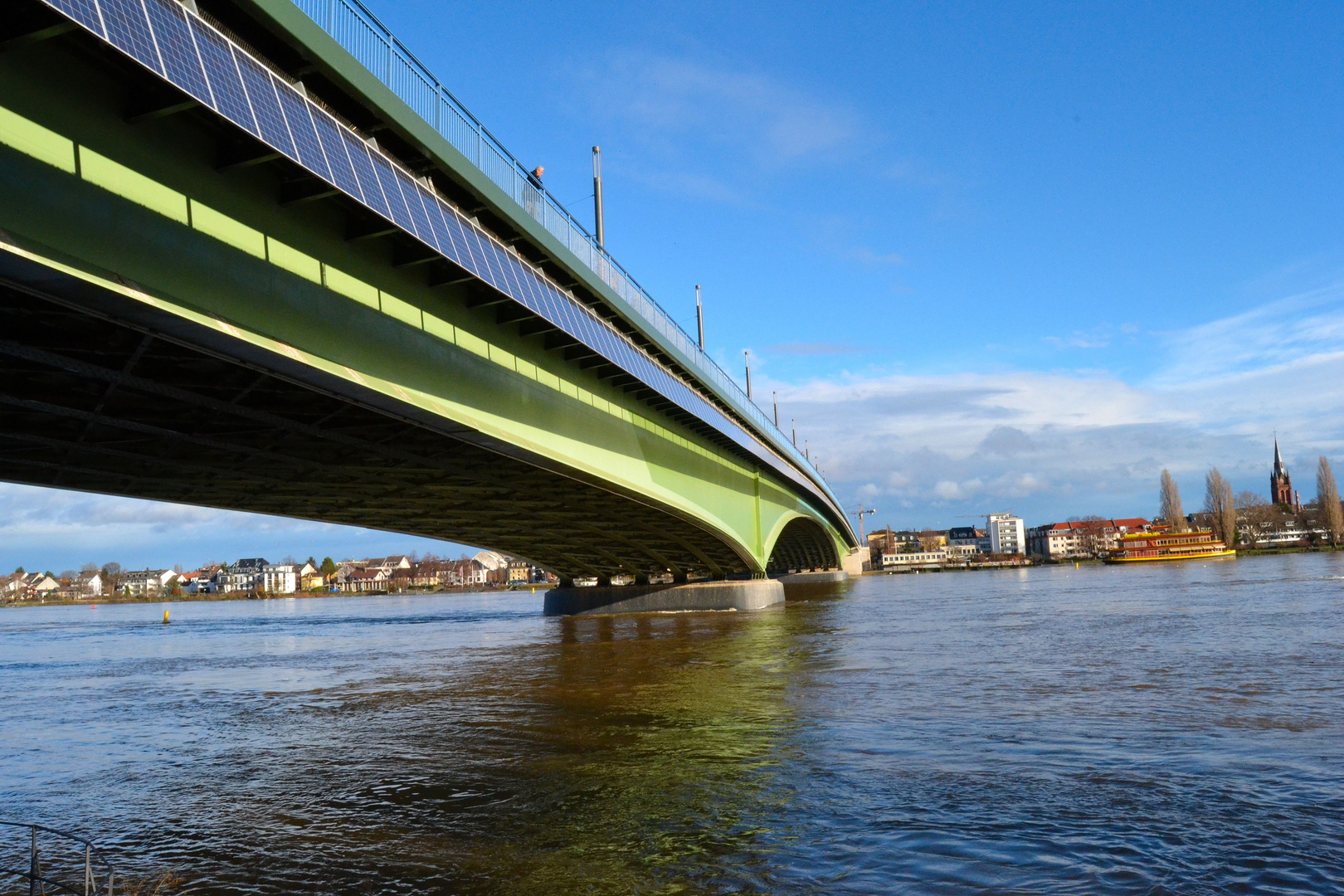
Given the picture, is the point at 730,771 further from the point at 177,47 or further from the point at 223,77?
the point at 177,47

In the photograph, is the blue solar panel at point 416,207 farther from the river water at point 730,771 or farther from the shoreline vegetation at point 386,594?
the shoreline vegetation at point 386,594

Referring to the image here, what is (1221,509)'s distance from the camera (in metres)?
140

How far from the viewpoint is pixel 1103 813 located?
855 cm

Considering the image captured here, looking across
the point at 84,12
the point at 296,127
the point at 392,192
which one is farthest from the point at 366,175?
the point at 84,12

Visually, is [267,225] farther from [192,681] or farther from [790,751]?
[192,681]

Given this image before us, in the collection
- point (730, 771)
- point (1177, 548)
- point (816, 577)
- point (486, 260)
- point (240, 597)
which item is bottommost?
point (240, 597)

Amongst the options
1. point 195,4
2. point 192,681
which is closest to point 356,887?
point 195,4

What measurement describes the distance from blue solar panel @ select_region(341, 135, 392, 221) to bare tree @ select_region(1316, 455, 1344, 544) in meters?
164

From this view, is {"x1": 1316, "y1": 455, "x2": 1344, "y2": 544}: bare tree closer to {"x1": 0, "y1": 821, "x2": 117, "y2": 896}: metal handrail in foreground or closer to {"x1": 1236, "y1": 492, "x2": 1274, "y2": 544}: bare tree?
{"x1": 1236, "y1": 492, "x2": 1274, "y2": 544}: bare tree

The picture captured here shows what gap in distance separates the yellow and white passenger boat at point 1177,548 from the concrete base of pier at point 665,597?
326 feet

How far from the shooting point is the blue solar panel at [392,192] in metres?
13.4

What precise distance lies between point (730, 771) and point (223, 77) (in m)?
10.2

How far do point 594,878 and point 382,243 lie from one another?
11175 millimetres

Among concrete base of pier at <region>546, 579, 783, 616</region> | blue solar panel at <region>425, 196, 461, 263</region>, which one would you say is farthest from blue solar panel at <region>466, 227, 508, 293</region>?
concrete base of pier at <region>546, 579, 783, 616</region>
